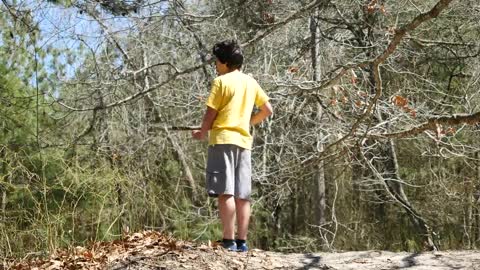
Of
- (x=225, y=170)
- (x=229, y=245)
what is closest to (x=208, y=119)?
(x=225, y=170)

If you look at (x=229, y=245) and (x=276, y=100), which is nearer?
(x=229, y=245)

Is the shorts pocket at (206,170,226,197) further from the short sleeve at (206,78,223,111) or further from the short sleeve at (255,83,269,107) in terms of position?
the short sleeve at (255,83,269,107)

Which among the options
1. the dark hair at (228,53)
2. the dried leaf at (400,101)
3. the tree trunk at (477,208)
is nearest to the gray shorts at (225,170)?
the dark hair at (228,53)

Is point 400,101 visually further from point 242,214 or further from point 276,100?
point 242,214

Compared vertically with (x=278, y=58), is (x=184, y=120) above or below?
below

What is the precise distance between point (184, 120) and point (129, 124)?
2.83ft

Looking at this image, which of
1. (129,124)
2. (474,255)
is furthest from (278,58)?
(474,255)

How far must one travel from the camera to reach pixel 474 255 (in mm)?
4305

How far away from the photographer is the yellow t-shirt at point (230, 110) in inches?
167

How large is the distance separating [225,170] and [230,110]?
1.19 feet

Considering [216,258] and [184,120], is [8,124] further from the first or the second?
[216,258]

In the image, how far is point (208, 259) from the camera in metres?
3.95

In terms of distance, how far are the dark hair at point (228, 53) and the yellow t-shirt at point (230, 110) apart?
90 mm

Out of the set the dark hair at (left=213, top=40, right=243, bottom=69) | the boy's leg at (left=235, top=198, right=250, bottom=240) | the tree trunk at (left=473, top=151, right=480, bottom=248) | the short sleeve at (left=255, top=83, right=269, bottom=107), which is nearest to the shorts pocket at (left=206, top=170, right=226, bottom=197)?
the boy's leg at (left=235, top=198, right=250, bottom=240)
